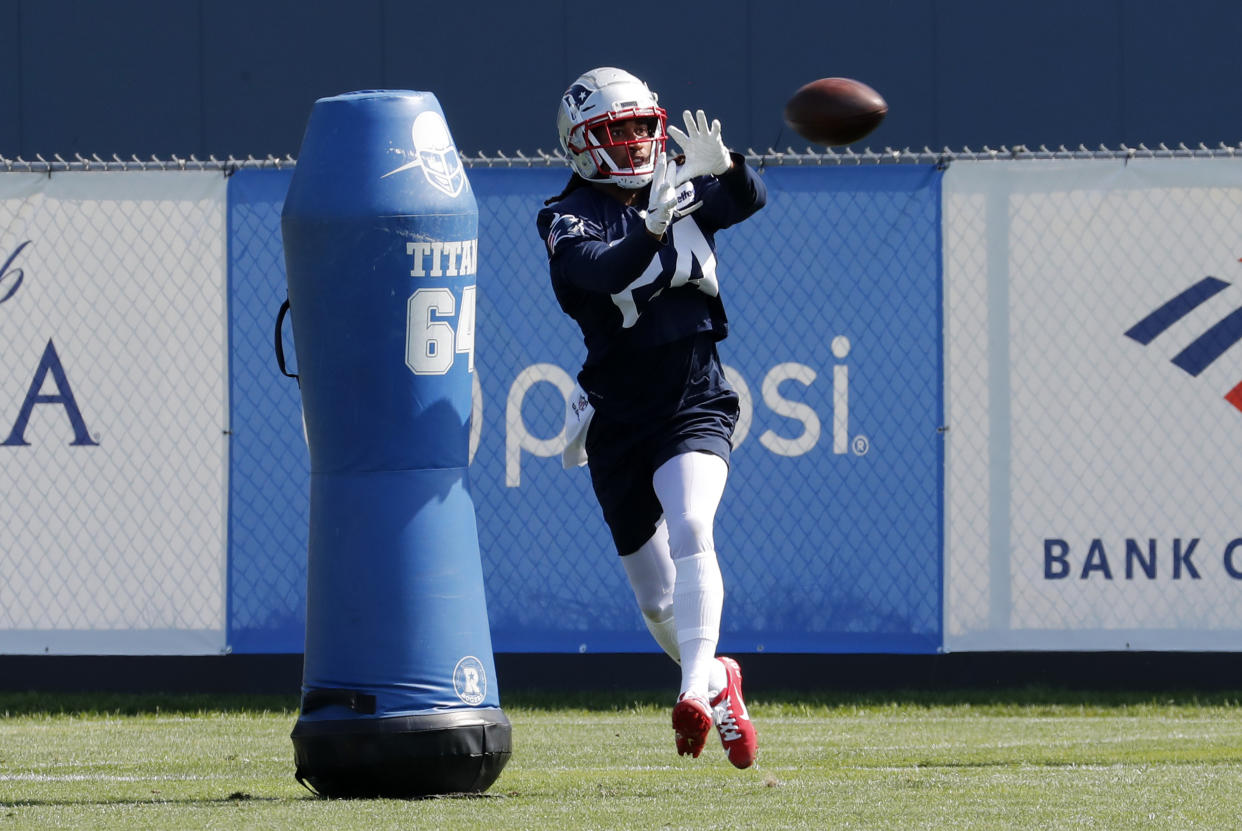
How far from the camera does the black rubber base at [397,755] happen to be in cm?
508

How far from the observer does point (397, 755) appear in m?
5.08

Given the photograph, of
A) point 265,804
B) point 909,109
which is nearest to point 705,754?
point 265,804

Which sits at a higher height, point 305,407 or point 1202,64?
point 1202,64

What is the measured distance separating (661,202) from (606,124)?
51 cm

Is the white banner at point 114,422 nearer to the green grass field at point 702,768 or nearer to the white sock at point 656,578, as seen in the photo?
the green grass field at point 702,768

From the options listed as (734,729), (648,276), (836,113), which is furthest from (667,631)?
(836,113)

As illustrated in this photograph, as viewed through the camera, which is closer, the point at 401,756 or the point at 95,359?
the point at 401,756

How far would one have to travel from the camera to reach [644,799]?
16.4 feet

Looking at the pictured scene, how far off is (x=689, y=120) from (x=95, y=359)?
3.59m

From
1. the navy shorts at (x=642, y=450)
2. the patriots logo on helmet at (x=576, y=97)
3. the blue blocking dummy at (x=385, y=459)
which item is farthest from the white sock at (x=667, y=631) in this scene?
the patriots logo on helmet at (x=576, y=97)

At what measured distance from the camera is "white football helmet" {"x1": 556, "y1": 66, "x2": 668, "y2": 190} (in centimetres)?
516

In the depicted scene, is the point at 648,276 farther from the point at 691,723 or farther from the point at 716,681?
the point at 691,723

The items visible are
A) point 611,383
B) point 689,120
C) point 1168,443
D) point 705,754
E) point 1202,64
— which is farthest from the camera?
point 1202,64

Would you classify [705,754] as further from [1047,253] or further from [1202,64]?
[1202,64]
